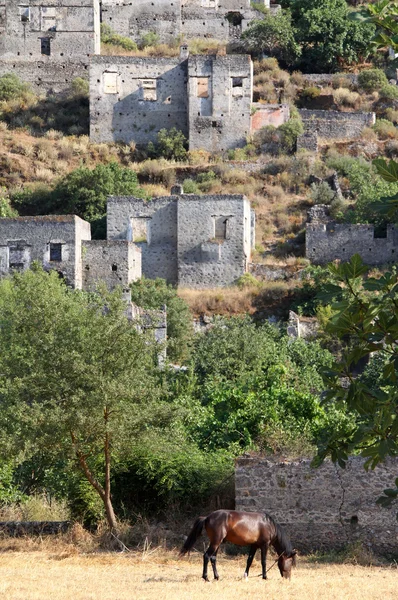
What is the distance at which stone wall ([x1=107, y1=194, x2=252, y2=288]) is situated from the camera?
1570 inches

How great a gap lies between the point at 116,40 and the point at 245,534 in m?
47.6

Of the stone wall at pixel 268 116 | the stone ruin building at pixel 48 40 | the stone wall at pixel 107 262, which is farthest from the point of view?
the stone ruin building at pixel 48 40

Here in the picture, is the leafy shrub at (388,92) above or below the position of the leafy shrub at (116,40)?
below

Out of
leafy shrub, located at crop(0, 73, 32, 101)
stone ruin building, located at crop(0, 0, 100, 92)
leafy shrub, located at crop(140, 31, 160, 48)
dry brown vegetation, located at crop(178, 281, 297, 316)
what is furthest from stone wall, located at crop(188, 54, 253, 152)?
dry brown vegetation, located at crop(178, 281, 297, 316)

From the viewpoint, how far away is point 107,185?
4369cm

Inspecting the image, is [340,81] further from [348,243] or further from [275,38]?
[348,243]

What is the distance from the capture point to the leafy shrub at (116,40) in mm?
59781

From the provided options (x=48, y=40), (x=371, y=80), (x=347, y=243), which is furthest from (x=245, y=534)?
(x=48, y=40)

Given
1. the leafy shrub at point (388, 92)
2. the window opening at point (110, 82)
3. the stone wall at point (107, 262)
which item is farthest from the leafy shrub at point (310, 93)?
the stone wall at point (107, 262)

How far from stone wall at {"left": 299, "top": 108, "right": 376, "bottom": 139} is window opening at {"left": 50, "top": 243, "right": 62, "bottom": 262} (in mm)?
17079

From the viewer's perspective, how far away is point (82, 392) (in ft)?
59.5

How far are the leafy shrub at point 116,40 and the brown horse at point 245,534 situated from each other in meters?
46.7

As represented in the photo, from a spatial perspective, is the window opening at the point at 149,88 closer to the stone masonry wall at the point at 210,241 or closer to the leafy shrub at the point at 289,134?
the leafy shrub at the point at 289,134

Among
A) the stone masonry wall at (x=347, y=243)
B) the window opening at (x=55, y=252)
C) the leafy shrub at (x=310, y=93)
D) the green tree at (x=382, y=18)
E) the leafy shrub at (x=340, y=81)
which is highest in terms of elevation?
the green tree at (x=382, y=18)
